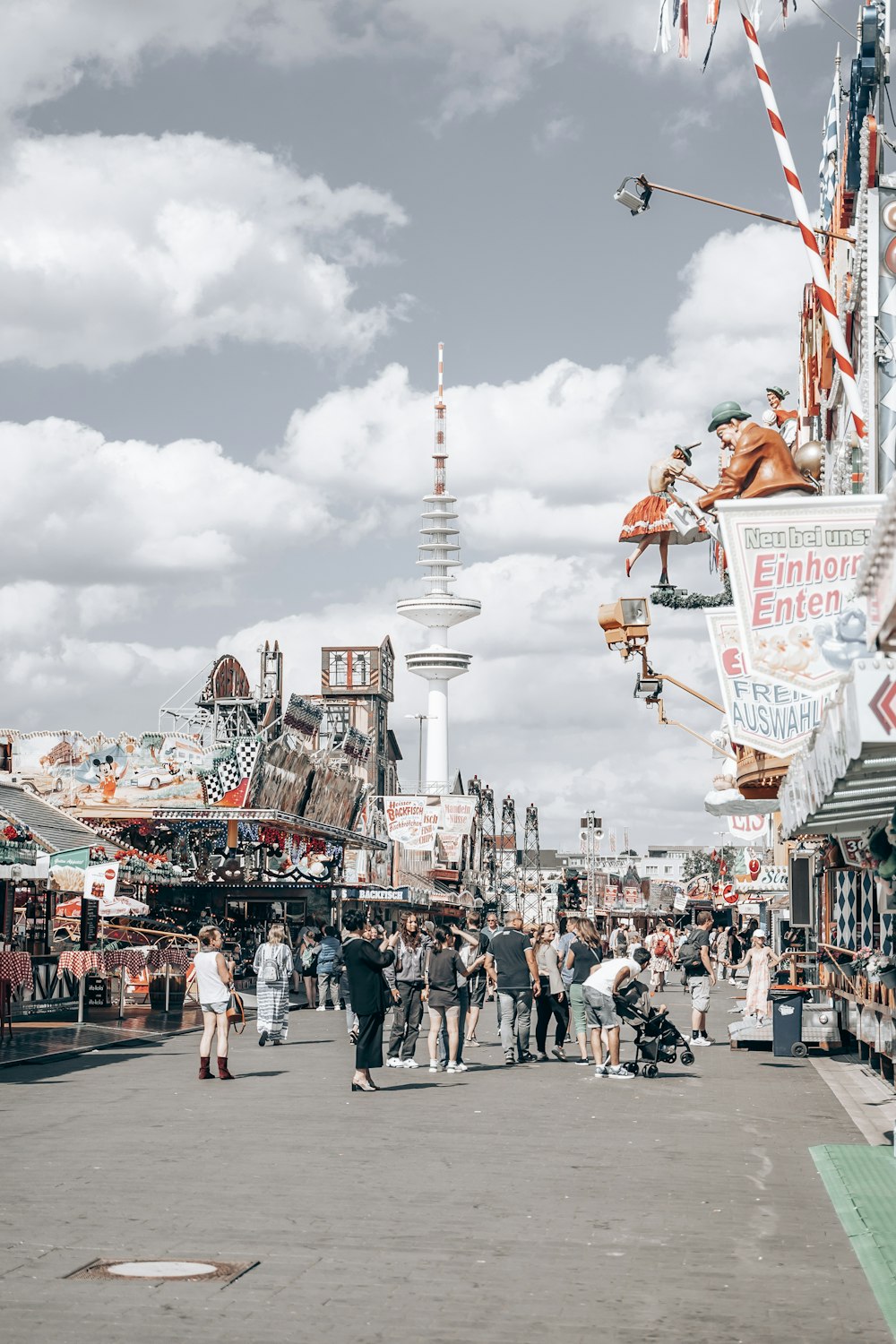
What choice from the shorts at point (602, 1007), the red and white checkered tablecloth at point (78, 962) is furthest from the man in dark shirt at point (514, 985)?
the red and white checkered tablecloth at point (78, 962)

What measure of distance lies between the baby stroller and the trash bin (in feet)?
8.60

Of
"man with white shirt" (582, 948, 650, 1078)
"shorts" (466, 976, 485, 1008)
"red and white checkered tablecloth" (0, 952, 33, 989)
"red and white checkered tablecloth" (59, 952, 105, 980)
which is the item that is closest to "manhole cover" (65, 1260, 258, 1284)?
"man with white shirt" (582, 948, 650, 1078)

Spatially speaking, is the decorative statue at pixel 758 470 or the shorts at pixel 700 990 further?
the shorts at pixel 700 990

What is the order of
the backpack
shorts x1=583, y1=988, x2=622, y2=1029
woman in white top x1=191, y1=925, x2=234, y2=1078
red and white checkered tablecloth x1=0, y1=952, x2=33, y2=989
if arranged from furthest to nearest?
the backpack
red and white checkered tablecloth x1=0, y1=952, x2=33, y2=989
shorts x1=583, y1=988, x2=622, y2=1029
woman in white top x1=191, y1=925, x2=234, y2=1078

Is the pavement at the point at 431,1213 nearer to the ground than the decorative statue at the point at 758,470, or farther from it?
nearer to the ground

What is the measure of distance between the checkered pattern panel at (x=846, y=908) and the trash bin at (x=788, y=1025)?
1584mm

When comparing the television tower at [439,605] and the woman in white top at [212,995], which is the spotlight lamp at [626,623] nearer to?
the woman in white top at [212,995]

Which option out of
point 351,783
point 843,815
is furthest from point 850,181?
point 351,783

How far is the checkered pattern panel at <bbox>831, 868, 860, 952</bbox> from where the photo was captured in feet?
74.2

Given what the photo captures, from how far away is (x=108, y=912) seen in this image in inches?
989

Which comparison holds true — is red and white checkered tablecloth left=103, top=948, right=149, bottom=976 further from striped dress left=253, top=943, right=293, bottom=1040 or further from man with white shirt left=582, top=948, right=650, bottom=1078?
man with white shirt left=582, top=948, right=650, bottom=1078

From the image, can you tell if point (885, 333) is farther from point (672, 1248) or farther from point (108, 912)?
point (108, 912)

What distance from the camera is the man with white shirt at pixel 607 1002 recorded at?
57.5ft

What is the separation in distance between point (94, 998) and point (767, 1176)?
19.7m
